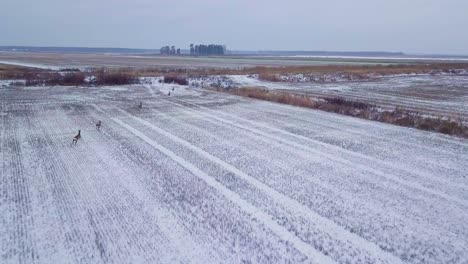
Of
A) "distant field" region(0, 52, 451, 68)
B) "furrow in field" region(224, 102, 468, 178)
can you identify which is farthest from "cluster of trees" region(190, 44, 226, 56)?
"furrow in field" region(224, 102, 468, 178)

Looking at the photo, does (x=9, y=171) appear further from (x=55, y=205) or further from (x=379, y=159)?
(x=379, y=159)

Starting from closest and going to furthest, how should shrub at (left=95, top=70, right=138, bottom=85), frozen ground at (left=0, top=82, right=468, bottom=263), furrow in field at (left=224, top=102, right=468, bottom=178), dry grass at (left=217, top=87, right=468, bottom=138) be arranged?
frozen ground at (left=0, top=82, right=468, bottom=263), furrow in field at (left=224, top=102, right=468, bottom=178), dry grass at (left=217, top=87, right=468, bottom=138), shrub at (left=95, top=70, right=138, bottom=85)

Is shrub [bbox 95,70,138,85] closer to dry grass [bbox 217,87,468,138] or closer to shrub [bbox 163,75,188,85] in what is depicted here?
shrub [bbox 163,75,188,85]

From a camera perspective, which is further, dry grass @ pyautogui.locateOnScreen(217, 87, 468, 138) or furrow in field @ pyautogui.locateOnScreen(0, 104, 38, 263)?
dry grass @ pyautogui.locateOnScreen(217, 87, 468, 138)

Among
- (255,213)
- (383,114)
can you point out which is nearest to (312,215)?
(255,213)

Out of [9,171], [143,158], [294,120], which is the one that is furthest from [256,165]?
[294,120]

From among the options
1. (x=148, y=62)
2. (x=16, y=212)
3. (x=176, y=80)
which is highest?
(x=148, y=62)

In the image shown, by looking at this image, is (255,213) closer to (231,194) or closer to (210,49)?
(231,194)

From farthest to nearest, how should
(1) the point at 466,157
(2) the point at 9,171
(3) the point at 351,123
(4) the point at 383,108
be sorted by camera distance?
(4) the point at 383,108 → (3) the point at 351,123 → (1) the point at 466,157 → (2) the point at 9,171
